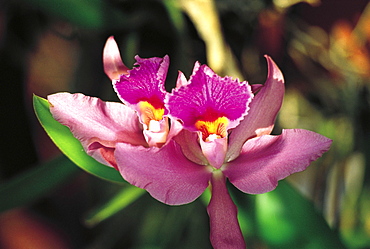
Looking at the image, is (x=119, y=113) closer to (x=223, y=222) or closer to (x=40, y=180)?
(x=223, y=222)

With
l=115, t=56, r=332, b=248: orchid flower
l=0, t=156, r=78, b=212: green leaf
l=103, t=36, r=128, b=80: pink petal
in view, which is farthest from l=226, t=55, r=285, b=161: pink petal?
l=0, t=156, r=78, b=212: green leaf

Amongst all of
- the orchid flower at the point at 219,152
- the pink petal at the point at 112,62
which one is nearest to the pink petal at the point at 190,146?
the orchid flower at the point at 219,152

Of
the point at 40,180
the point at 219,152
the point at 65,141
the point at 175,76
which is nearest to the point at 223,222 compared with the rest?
the point at 219,152

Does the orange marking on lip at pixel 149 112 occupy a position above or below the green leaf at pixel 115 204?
above

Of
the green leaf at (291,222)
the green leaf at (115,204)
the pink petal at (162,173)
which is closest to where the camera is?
the pink petal at (162,173)

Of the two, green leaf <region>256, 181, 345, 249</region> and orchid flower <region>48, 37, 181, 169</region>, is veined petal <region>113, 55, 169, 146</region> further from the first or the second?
green leaf <region>256, 181, 345, 249</region>

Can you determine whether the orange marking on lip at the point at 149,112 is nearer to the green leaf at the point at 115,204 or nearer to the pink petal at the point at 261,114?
the pink petal at the point at 261,114
